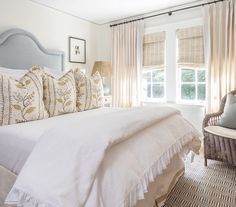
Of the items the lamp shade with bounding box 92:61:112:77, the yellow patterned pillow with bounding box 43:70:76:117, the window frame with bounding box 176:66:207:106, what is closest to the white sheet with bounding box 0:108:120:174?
the yellow patterned pillow with bounding box 43:70:76:117

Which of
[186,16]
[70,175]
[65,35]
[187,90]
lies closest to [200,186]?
[70,175]

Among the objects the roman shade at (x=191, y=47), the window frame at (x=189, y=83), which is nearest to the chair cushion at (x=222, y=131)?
the window frame at (x=189, y=83)

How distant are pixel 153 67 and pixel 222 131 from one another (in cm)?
190

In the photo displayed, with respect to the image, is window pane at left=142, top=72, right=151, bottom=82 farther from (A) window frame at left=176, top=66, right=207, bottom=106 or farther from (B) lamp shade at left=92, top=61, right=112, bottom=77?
(B) lamp shade at left=92, top=61, right=112, bottom=77

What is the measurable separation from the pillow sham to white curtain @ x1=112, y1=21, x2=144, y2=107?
171 centimetres

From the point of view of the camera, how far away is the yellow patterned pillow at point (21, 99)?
1.79 m

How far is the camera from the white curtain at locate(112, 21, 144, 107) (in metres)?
4.02

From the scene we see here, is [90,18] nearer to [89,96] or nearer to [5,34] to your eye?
[5,34]

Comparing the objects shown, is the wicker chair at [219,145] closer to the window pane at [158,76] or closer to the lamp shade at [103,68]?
the window pane at [158,76]

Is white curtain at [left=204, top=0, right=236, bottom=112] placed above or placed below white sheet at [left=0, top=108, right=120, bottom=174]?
above

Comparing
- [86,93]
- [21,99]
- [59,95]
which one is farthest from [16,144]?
[86,93]

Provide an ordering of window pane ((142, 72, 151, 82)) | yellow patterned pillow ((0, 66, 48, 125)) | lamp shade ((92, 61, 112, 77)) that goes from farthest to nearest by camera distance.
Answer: window pane ((142, 72, 151, 82)), lamp shade ((92, 61, 112, 77)), yellow patterned pillow ((0, 66, 48, 125))

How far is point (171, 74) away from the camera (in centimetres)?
380

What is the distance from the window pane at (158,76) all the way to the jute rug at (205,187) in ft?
5.99
